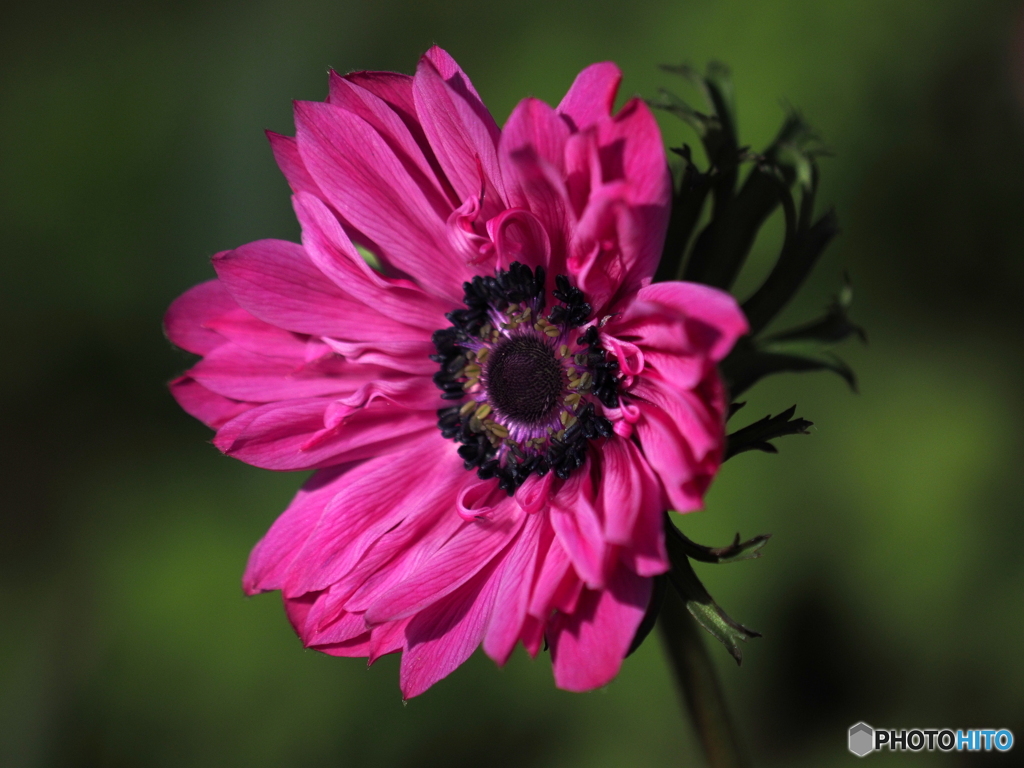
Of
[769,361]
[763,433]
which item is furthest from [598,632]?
[769,361]

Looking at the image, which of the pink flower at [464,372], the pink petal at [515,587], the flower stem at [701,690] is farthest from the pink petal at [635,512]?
the flower stem at [701,690]

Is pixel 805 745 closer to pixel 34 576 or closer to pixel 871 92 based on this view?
pixel 871 92

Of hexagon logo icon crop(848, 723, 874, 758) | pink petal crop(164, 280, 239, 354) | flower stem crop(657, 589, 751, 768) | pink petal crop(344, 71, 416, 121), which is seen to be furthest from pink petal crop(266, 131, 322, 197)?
hexagon logo icon crop(848, 723, 874, 758)

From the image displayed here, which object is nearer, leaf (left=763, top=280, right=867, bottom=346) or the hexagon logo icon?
leaf (left=763, top=280, right=867, bottom=346)

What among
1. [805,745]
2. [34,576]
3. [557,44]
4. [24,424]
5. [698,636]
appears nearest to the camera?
[698,636]

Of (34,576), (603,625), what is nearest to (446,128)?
(603,625)

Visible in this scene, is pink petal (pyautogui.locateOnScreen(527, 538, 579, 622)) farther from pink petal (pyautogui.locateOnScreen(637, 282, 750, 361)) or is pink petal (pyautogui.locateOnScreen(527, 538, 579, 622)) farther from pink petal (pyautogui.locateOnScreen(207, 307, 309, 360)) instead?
pink petal (pyautogui.locateOnScreen(207, 307, 309, 360))

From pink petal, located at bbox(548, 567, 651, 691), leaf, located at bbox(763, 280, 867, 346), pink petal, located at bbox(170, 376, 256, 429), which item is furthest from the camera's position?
pink petal, located at bbox(170, 376, 256, 429)
